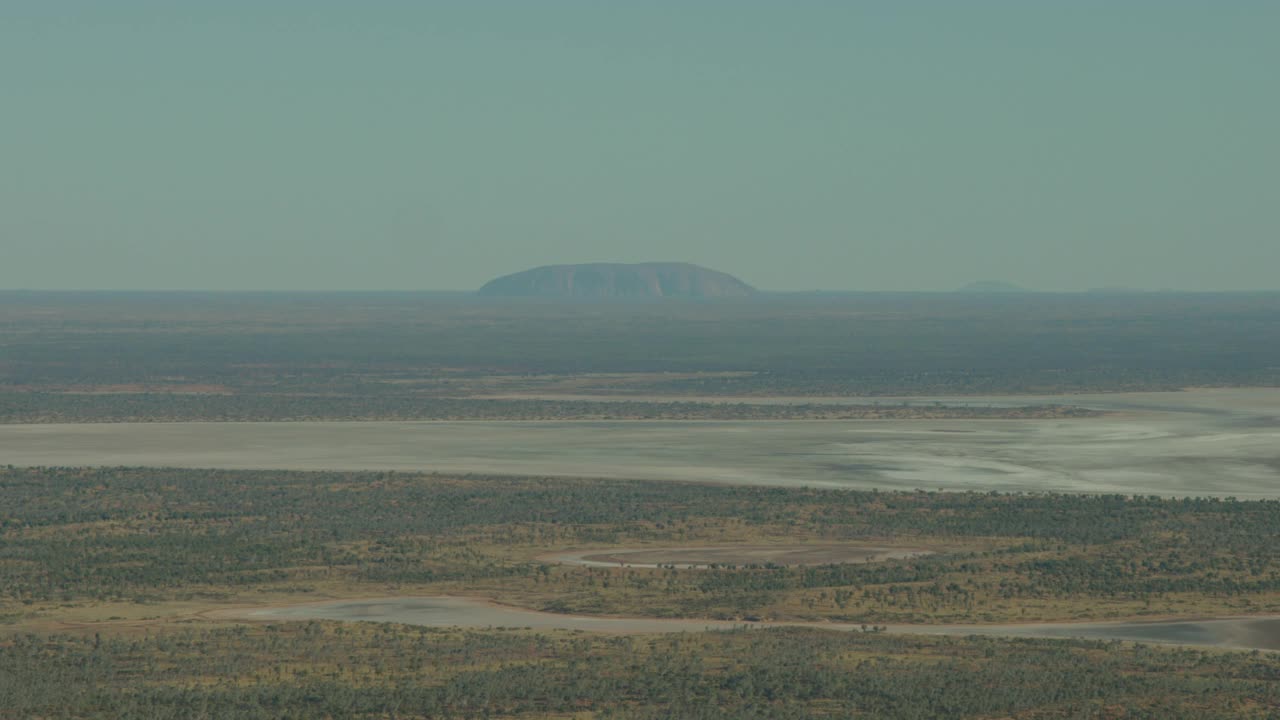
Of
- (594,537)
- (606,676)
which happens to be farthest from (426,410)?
(606,676)

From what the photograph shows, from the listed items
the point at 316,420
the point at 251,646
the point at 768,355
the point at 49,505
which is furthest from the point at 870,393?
the point at 251,646

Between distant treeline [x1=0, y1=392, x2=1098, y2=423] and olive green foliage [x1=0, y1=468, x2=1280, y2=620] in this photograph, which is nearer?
olive green foliage [x1=0, y1=468, x2=1280, y2=620]

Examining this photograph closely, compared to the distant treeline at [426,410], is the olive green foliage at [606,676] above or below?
below

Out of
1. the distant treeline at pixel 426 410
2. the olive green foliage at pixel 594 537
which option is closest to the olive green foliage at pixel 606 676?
the olive green foliage at pixel 594 537

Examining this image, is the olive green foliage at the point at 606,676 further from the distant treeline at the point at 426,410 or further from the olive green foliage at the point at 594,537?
the distant treeline at the point at 426,410

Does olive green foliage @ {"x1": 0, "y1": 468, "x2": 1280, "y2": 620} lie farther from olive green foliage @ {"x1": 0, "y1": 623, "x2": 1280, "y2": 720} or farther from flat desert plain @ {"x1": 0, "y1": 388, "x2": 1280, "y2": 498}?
olive green foliage @ {"x1": 0, "y1": 623, "x2": 1280, "y2": 720}

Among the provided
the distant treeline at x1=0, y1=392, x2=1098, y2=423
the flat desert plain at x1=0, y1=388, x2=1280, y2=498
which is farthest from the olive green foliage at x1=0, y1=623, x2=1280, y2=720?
the distant treeline at x1=0, y1=392, x2=1098, y2=423

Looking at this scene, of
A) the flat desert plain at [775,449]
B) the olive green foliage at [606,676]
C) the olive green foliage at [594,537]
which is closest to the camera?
the olive green foliage at [606,676]

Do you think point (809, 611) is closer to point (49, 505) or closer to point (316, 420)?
point (49, 505)
